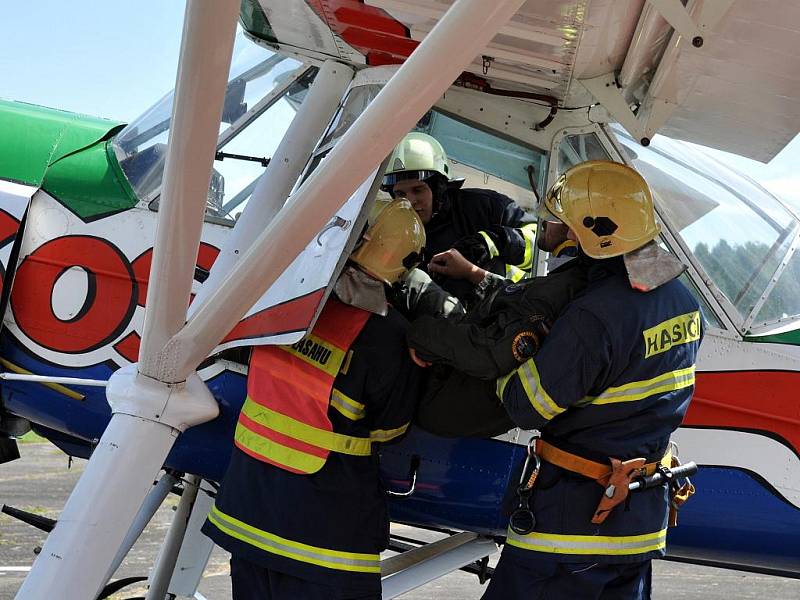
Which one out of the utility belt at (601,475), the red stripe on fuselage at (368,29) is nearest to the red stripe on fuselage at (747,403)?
the utility belt at (601,475)

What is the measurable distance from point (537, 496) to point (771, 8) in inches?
72.1

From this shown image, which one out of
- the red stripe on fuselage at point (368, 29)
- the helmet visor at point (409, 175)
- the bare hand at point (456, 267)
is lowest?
the bare hand at point (456, 267)

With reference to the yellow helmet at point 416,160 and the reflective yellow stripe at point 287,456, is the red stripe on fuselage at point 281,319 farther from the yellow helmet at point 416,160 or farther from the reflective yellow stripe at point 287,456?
the yellow helmet at point 416,160

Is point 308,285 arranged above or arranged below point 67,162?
below

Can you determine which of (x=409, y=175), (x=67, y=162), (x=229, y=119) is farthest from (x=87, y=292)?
(x=409, y=175)

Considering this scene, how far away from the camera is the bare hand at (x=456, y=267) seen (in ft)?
12.5

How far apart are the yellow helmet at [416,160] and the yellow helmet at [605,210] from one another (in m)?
0.79

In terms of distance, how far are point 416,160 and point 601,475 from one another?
1540mm

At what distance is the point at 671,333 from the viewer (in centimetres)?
334

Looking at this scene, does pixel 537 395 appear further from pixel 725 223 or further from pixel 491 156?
pixel 725 223

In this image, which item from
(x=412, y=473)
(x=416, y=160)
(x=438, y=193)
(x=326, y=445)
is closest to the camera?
(x=326, y=445)

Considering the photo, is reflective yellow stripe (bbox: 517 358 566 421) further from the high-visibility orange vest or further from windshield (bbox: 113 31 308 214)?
windshield (bbox: 113 31 308 214)

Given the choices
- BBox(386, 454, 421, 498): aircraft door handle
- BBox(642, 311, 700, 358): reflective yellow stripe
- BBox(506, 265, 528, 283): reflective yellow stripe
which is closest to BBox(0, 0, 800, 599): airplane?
BBox(386, 454, 421, 498): aircraft door handle

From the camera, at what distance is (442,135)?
430 cm
